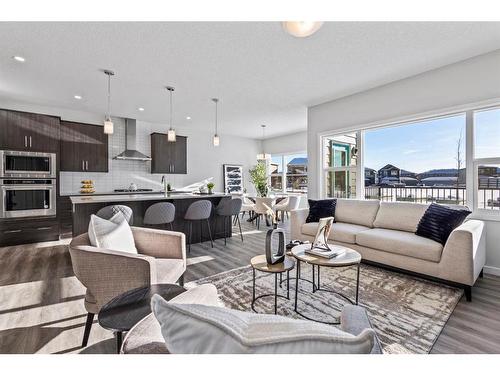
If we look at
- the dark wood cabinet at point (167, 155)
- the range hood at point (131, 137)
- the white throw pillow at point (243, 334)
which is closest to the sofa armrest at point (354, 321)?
the white throw pillow at point (243, 334)

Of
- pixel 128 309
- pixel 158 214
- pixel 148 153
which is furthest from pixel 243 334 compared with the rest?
pixel 148 153

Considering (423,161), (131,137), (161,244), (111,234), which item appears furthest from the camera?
(131,137)

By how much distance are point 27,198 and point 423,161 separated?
680 cm

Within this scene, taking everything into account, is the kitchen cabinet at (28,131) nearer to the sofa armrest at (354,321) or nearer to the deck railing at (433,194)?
the sofa armrest at (354,321)

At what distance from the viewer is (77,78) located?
368 cm

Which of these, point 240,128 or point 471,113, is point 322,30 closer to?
point 471,113

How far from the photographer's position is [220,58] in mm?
3090

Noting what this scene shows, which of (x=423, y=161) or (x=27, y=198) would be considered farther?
(x=27, y=198)

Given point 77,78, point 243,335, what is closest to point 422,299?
point 243,335

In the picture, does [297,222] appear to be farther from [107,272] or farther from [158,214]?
[107,272]

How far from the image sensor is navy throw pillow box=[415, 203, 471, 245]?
8.87 feet

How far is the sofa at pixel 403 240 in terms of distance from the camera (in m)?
2.44
